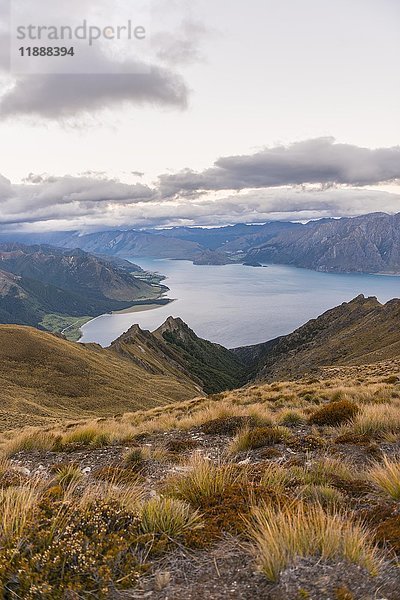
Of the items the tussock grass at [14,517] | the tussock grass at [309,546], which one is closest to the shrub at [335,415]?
the tussock grass at [309,546]

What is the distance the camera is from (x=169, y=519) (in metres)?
4.66

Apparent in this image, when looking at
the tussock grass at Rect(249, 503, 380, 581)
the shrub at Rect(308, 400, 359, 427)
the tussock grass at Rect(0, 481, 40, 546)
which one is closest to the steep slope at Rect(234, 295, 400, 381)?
the shrub at Rect(308, 400, 359, 427)

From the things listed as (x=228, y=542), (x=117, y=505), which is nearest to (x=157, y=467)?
(x=117, y=505)

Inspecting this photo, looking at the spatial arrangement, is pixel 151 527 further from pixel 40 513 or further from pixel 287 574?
pixel 287 574

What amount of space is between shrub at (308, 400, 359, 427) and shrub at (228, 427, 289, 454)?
1997 mm

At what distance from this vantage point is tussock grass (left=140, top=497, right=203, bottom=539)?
455 centimetres

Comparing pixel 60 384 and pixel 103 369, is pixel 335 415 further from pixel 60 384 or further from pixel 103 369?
pixel 103 369

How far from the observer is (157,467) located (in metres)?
8.69

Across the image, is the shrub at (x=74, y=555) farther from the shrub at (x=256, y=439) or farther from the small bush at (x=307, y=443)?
the small bush at (x=307, y=443)

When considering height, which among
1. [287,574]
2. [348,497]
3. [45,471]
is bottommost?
[45,471]

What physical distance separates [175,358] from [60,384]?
10580cm

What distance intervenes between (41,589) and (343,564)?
2893 millimetres

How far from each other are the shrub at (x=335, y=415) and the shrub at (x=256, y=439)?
200cm

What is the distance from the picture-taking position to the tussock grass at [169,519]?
14.9ft
